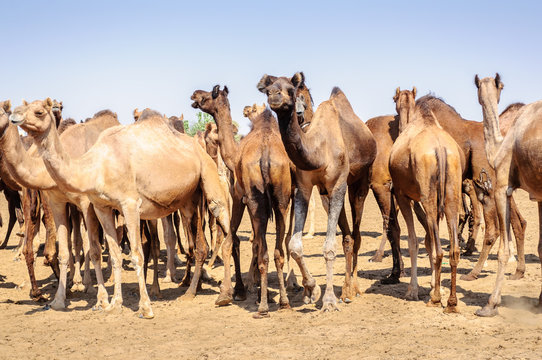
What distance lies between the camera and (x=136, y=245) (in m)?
8.69

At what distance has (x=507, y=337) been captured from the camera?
670 cm

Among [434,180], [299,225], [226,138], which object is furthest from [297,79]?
[226,138]

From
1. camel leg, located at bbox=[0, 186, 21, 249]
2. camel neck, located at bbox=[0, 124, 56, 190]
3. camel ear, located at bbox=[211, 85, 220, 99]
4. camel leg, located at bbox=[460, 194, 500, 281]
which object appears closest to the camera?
camel neck, located at bbox=[0, 124, 56, 190]

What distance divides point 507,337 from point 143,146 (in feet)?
18.6

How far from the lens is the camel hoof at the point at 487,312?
25.1 ft

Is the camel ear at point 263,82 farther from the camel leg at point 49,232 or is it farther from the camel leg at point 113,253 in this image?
the camel leg at point 49,232

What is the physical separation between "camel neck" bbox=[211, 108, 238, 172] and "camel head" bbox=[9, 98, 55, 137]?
3.08m

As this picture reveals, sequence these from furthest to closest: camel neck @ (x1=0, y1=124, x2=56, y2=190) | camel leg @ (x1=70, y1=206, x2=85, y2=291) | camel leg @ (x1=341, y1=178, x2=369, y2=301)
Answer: camel leg @ (x1=70, y1=206, x2=85, y2=291) < camel leg @ (x1=341, y1=178, x2=369, y2=301) < camel neck @ (x1=0, y1=124, x2=56, y2=190)

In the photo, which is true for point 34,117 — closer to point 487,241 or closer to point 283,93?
point 283,93

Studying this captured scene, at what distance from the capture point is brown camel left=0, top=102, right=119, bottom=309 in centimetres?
848

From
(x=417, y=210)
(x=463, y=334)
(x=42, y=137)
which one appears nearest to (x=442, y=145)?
(x=417, y=210)

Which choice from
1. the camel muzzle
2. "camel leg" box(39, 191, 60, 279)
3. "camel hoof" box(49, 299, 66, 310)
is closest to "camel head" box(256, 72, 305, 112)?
the camel muzzle

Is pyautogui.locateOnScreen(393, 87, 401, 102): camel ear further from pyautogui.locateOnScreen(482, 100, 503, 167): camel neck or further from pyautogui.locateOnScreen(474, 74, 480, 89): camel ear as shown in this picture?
pyautogui.locateOnScreen(482, 100, 503, 167): camel neck

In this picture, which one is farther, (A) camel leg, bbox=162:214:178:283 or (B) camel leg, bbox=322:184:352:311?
(A) camel leg, bbox=162:214:178:283
